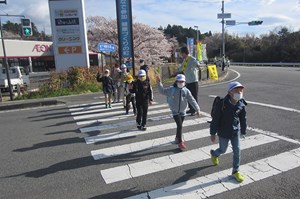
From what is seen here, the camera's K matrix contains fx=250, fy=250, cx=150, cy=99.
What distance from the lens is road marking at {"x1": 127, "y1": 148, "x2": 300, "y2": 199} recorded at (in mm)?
3625

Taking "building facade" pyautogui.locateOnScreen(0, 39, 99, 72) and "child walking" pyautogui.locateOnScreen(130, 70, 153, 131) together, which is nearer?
"child walking" pyautogui.locateOnScreen(130, 70, 153, 131)

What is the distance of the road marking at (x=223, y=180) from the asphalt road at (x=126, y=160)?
0.01m

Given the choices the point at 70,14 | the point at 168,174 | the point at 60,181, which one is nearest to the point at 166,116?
the point at 168,174

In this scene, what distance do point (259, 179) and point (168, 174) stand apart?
144cm

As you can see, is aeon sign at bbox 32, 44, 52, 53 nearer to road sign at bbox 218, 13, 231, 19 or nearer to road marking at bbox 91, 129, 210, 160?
road sign at bbox 218, 13, 231, 19

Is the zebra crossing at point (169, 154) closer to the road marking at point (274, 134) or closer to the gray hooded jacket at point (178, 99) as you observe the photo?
the road marking at point (274, 134)

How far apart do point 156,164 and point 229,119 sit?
161 centimetres

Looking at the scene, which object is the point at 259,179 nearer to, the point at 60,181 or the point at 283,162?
the point at 283,162

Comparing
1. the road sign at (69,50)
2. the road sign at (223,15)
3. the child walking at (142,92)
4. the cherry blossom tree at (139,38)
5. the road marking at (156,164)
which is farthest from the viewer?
the cherry blossom tree at (139,38)

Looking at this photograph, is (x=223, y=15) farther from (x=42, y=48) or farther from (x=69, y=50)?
(x=42, y=48)

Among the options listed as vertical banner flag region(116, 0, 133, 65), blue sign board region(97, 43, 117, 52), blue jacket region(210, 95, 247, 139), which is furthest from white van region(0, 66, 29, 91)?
blue jacket region(210, 95, 247, 139)

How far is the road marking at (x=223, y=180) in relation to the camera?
3.62 meters

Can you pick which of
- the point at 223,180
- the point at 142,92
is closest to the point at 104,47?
the point at 142,92

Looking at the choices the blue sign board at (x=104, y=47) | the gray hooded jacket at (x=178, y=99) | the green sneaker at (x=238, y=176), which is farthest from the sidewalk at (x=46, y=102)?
the green sneaker at (x=238, y=176)
